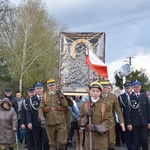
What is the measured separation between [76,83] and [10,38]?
29.7 metres

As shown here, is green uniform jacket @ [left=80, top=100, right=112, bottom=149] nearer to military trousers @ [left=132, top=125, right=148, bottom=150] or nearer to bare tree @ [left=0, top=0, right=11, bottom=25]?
military trousers @ [left=132, top=125, right=148, bottom=150]

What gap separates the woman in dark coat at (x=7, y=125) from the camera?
34.4ft

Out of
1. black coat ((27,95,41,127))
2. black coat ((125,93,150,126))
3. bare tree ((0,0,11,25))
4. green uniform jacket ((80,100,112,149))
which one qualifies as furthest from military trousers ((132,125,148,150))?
bare tree ((0,0,11,25))

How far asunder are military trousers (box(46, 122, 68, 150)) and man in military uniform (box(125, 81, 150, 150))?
160cm

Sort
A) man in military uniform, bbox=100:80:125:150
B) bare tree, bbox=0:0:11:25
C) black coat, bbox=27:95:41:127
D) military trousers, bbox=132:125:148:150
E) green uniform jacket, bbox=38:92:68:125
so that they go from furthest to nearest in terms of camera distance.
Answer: bare tree, bbox=0:0:11:25
black coat, bbox=27:95:41:127
military trousers, bbox=132:125:148:150
green uniform jacket, bbox=38:92:68:125
man in military uniform, bbox=100:80:125:150

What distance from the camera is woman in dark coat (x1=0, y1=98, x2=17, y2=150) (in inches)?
413

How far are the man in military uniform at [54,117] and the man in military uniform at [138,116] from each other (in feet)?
5.31

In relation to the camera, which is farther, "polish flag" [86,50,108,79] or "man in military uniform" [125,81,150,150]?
"man in military uniform" [125,81,150,150]

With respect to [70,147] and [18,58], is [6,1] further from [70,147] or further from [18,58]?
[70,147]

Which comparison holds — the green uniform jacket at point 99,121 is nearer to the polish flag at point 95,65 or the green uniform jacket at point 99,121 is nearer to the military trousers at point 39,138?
the polish flag at point 95,65

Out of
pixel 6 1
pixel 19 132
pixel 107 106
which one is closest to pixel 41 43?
pixel 6 1

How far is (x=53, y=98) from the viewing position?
9.17 meters

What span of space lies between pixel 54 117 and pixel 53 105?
301 mm

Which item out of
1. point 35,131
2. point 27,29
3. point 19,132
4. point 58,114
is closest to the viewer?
point 58,114
